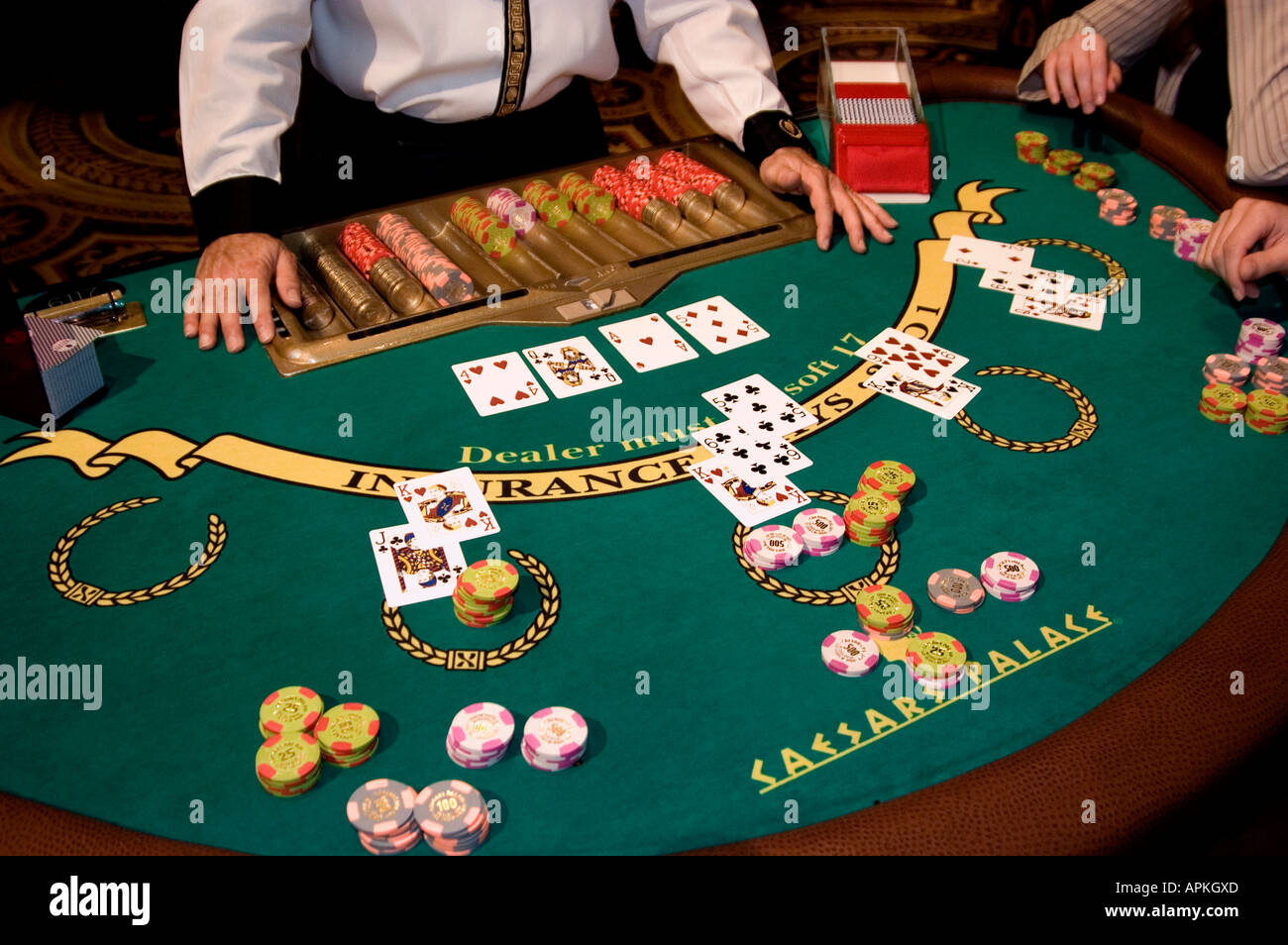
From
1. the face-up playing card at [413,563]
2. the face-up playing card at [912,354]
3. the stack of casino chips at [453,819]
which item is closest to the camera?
the stack of casino chips at [453,819]

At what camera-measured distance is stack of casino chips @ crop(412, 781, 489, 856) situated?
121cm

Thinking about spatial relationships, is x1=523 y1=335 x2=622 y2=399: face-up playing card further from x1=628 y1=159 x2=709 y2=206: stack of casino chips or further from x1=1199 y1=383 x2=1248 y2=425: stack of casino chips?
x1=1199 y1=383 x2=1248 y2=425: stack of casino chips

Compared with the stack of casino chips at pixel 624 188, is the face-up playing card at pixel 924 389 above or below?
below

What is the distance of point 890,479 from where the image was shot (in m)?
1.66

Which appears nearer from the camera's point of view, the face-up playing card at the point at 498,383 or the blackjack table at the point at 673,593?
the blackjack table at the point at 673,593

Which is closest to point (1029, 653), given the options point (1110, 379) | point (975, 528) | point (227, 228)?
point (975, 528)

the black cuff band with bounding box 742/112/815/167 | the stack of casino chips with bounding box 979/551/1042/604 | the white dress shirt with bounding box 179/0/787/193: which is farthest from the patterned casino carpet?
the stack of casino chips with bounding box 979/551/1042/604

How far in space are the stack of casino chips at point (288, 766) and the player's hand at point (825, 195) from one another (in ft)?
5.16

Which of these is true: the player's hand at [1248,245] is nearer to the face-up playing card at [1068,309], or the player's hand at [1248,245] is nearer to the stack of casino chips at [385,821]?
the face-up playing card at [1068,309]

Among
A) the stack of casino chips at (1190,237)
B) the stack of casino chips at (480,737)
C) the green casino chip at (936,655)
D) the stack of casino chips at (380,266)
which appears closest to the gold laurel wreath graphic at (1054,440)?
the green casino chip at (936,655)

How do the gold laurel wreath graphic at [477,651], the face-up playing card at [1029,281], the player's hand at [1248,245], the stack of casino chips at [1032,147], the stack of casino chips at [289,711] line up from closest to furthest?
the stack of casino chips at [289,711]
the gold laurel wreath graphic at [477,651]
the player's hand at [1248,245]
the face-up playing card at [1029,281]
the stack of casino chips at [1032,147]

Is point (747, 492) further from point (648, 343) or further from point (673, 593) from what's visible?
point (648, 343)

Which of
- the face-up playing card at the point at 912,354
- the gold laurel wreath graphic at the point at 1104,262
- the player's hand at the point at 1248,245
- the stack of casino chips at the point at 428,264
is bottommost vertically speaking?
the face-up playing card at the point at 912,354

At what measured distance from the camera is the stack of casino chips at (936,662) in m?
1.39
